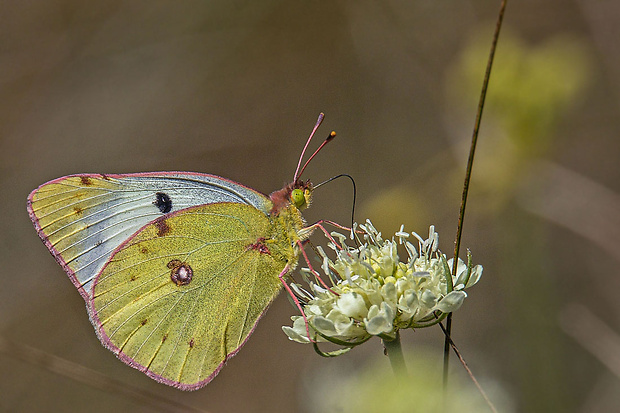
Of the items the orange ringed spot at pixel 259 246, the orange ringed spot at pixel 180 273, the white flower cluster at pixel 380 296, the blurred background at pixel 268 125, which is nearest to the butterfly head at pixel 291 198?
the orange ringed spot at pixel 259 246

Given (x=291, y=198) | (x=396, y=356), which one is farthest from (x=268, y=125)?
(x=396, y=356)

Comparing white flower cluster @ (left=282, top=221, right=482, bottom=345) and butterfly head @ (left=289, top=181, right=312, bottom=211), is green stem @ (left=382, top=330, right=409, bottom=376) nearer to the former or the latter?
white flower cluster @ (left=282, top=221, right=482, bottom=345)

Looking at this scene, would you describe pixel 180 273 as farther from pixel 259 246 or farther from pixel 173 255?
pixel 259 246

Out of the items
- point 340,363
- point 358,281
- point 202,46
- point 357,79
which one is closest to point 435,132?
point 357,79

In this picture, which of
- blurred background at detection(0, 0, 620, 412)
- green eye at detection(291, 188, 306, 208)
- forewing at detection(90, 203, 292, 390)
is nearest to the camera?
forewing at detection(90, 203, 292, 390)

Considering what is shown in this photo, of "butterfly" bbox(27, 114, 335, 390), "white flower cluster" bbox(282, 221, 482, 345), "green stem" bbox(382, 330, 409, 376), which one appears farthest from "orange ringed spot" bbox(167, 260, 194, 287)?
"green stem" bbox(382, 330, 409, 376)

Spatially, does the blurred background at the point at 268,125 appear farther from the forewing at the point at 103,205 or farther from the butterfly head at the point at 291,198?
the forewing at the point at 103,205

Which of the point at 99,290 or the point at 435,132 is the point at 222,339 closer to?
the point at 99,290
